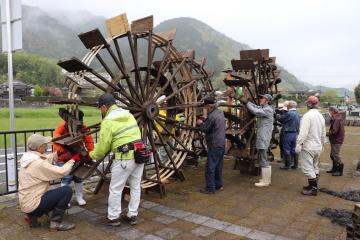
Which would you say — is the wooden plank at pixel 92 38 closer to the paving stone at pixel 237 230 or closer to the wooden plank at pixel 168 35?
the wooden plank at pixel 168 35

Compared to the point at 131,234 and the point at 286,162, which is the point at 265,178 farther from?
the point at 131,234

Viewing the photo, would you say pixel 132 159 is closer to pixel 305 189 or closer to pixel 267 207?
pixel 267 207

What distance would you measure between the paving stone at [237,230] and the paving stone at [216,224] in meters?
0.08

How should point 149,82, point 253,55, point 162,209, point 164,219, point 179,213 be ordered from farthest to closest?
point 253,55
point 149,82
point 162,209
point 179,213
point 164,219

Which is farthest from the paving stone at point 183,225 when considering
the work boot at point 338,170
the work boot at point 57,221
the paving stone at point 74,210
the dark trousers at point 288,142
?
the work boot at point 338,170

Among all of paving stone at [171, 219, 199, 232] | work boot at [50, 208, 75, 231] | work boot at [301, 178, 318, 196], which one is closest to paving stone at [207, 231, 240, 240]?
paving stone at [171, 219, 199, 232]

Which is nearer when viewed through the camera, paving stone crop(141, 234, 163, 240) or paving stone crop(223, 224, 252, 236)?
paving stone crop(141, 234, 163, 240)

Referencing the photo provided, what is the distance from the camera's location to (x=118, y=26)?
5.82m

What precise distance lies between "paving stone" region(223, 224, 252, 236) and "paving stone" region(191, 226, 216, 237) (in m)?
0.21

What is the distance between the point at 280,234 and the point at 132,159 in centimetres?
230

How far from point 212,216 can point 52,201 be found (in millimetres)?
2394

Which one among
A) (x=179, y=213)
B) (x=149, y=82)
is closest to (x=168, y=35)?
(x=149, y=82)

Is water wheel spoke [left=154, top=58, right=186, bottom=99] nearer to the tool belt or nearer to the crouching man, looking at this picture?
the tool belt

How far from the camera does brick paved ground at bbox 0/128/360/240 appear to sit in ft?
14.3
